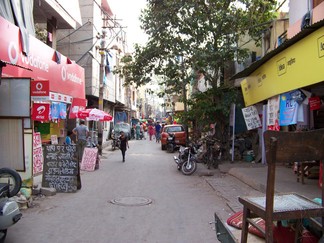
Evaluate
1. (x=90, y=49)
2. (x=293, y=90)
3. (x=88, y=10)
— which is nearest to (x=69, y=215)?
(x=293, y=90)

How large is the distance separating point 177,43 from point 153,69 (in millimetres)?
2032

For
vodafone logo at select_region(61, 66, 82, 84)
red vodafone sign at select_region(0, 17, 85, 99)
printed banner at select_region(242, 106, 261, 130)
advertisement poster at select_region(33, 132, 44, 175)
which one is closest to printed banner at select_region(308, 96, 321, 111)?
printed banner at select_region(242, 106, 261, 130)

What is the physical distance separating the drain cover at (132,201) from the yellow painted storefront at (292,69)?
4523mm

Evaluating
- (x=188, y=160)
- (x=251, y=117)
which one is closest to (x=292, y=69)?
(x=251, y=117)

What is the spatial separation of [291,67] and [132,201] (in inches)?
197

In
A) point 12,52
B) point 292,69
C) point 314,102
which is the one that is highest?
point 12,52

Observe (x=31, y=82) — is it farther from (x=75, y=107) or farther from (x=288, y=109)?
(x=75, y=107)

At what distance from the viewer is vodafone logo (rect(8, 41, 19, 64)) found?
37.3 feet

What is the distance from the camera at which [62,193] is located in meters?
9.95

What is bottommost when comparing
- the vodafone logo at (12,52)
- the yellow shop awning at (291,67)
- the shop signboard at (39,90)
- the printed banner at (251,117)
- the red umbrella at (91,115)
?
the printed banner at (251,117)

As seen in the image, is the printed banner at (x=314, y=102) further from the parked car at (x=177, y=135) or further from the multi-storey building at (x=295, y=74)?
the parked car at (x=177, y=135)

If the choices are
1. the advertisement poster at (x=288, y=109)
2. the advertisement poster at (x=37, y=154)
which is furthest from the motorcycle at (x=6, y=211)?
the advertisement poster at (x=288, y=109)

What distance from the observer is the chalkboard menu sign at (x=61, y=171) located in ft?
33.2

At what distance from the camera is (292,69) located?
915cm
